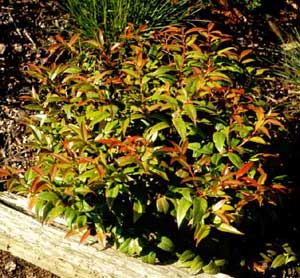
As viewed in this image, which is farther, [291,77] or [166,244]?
[291,77]

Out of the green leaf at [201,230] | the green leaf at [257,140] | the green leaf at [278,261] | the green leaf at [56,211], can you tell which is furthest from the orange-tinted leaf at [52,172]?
the green leaf at [278,261]

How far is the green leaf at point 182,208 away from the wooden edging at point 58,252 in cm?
53

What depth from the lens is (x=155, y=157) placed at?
2295 millimetres

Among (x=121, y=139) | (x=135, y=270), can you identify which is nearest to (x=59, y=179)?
(x=121, y=139)

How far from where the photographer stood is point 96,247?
2711 mm

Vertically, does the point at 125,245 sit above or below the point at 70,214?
below

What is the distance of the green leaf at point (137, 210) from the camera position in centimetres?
235

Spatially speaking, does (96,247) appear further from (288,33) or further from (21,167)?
(288,33)

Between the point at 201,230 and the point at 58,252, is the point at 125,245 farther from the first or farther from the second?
the point at 201,230

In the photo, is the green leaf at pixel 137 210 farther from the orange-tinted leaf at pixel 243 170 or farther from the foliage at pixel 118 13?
the foliage at pixel 118 13

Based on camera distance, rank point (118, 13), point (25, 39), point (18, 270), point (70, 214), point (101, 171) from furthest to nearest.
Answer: point (25, 39) < point (118, 13) < point (18, 270) < point (70, 214) < point (101, 171)

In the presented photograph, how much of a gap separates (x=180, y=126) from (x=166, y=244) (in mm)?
684

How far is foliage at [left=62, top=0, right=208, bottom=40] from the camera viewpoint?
11.9 feet

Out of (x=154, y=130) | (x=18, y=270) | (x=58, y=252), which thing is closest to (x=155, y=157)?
(x=154, y=130)
